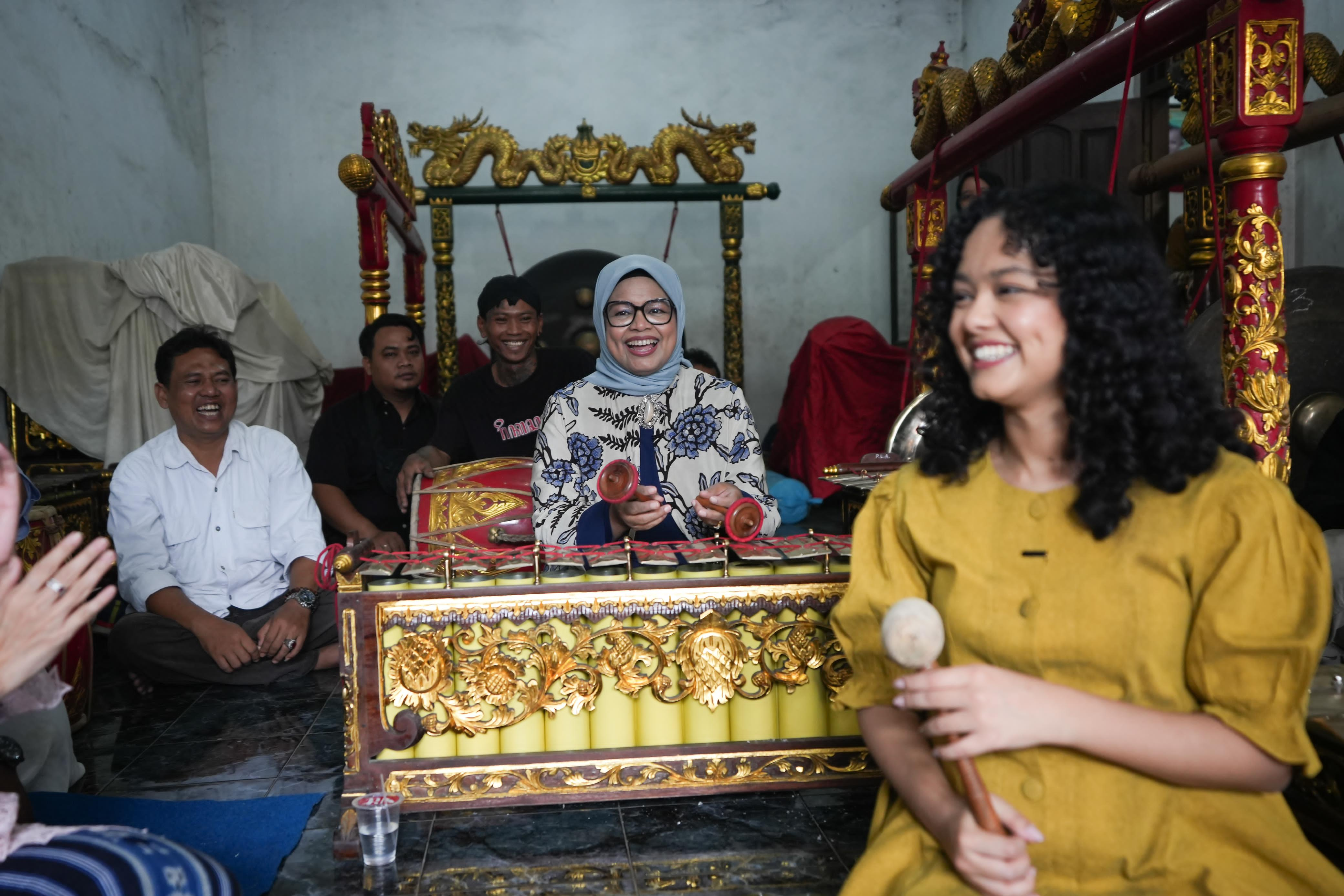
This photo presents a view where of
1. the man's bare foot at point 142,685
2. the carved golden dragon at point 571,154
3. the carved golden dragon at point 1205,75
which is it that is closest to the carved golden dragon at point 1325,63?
the carved golden dragon at point 1205,75

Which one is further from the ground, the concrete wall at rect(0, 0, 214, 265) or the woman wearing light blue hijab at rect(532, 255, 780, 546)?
the concrete wall at rect(0, 0, 214, 265)

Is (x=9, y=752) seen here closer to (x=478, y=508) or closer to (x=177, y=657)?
(x=478, y=508)

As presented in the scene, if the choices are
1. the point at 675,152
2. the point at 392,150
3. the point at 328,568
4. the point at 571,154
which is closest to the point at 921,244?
the point at 328,568

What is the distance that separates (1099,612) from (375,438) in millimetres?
3732

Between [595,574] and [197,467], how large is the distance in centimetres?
196

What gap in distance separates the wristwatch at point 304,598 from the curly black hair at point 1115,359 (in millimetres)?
2849

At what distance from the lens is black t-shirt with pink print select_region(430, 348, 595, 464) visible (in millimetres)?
4137

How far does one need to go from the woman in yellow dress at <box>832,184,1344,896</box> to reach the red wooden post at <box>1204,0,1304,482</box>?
76 centimetres

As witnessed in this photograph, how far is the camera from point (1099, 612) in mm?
1161

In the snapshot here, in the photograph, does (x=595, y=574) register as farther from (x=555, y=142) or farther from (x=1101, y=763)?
(x=555, y=142)

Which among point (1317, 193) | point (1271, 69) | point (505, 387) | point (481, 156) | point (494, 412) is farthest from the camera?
point (481, 156)

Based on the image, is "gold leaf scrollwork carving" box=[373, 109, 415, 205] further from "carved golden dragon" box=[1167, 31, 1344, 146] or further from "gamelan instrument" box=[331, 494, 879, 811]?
"carved golden dragon" box=[1167, 31, 1344, 146]

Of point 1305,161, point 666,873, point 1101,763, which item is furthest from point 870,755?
point 1305,161

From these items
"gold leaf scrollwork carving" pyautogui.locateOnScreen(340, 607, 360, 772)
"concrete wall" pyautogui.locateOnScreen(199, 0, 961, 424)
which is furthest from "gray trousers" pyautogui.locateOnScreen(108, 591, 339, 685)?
"concrete wall" pyautogui.locateOnScreen(199, 0, 961, 424)
